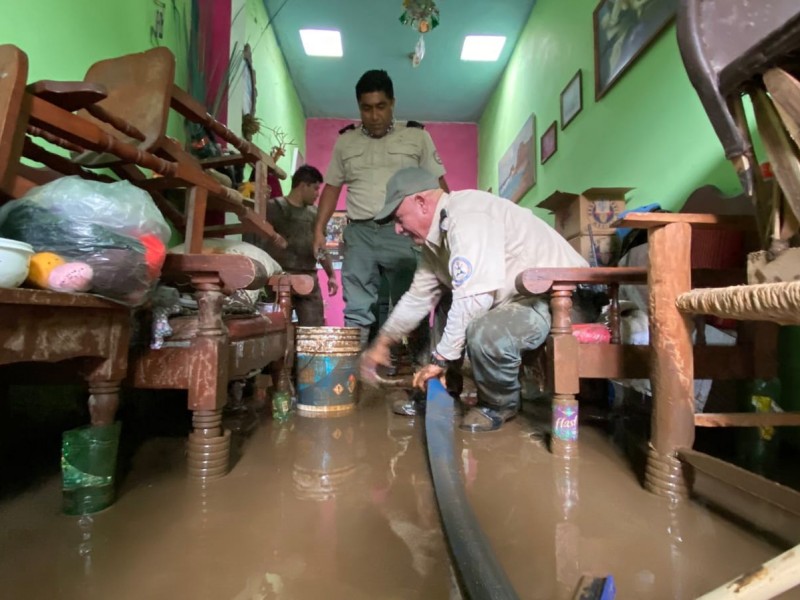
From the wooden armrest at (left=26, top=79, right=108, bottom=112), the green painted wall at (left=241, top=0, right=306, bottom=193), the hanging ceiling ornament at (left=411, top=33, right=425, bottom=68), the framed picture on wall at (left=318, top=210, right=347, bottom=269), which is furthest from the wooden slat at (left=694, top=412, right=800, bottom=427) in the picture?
the framed picture on wall at (left=318, top=210, right=347, bottom=269)

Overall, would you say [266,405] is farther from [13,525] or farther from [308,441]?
[13,525]

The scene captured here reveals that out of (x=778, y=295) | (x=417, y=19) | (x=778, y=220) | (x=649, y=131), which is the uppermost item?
(x=417, y=19)

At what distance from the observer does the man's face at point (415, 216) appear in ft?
5.46

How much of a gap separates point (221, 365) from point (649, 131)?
81.0 inches

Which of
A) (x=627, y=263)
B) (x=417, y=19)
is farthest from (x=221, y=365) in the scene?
(x=417, y=19)

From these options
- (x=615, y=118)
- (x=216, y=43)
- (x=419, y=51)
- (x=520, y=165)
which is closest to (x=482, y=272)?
(x=615, y=118)

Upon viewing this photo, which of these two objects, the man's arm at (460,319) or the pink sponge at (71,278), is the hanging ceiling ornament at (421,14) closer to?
the man's arm at (460,319)

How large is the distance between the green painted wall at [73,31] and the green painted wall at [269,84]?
142 centimetres

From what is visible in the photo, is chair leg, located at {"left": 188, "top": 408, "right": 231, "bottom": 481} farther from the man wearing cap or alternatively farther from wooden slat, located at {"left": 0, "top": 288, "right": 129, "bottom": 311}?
the man wearing cap

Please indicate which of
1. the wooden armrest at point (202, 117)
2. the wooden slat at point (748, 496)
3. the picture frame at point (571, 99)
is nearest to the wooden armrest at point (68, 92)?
the wooden armrest at point (202, 117)

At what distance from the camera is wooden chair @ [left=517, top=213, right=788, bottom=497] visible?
1.01 meters

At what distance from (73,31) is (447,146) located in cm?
467

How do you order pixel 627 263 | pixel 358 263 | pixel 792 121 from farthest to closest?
pixel 358 263 → pixel 627 263 → pixel 792 121

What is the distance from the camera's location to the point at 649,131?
2.07 meters
